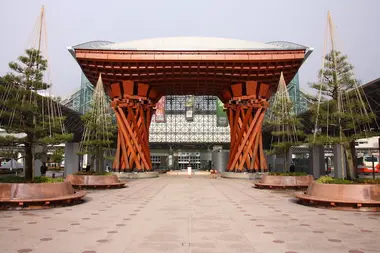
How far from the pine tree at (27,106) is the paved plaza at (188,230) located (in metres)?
3.75

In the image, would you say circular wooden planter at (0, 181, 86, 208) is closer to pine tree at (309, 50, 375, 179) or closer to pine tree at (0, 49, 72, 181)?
pine tree at (0, 49, 72, 181)

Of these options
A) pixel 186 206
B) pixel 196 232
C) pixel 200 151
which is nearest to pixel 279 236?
pixel 196 232

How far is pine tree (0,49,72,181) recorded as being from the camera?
Answer: 14.3 metres

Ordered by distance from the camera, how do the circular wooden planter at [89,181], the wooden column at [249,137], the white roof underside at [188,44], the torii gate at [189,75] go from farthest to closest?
the wooden column at [249,137] < the white roof underside at [188,44] < the torii gate at [189,75] < the circular wooden planter at [89,181]

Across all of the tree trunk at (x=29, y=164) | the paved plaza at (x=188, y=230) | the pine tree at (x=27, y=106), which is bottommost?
the paved plaza at (x=188, y=230)

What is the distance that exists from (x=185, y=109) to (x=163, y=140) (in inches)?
340

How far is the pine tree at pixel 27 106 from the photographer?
47.0ft

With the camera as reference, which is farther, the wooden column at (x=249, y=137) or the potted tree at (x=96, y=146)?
the wooden column at (x=249, y=137)

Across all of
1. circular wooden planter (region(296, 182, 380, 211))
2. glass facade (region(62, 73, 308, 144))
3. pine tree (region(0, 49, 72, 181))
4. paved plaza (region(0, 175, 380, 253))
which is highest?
glass facade (region(62, 73, 308, 144))

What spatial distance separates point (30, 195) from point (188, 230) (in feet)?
23.5

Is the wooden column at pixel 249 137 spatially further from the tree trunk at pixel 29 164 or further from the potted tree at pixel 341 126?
the tree trunk at pixel 29 164

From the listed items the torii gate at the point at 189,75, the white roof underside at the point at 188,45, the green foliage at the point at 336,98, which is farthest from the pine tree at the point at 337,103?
the white roof underside at the point at 188,45

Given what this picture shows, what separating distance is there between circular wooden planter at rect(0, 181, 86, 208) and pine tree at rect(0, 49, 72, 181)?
55.8 inches

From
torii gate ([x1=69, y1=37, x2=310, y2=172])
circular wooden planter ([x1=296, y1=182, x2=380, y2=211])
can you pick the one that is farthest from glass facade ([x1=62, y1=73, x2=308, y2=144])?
circular wooden planter ([x1=296, y1=182, x2=380, y2=211])
